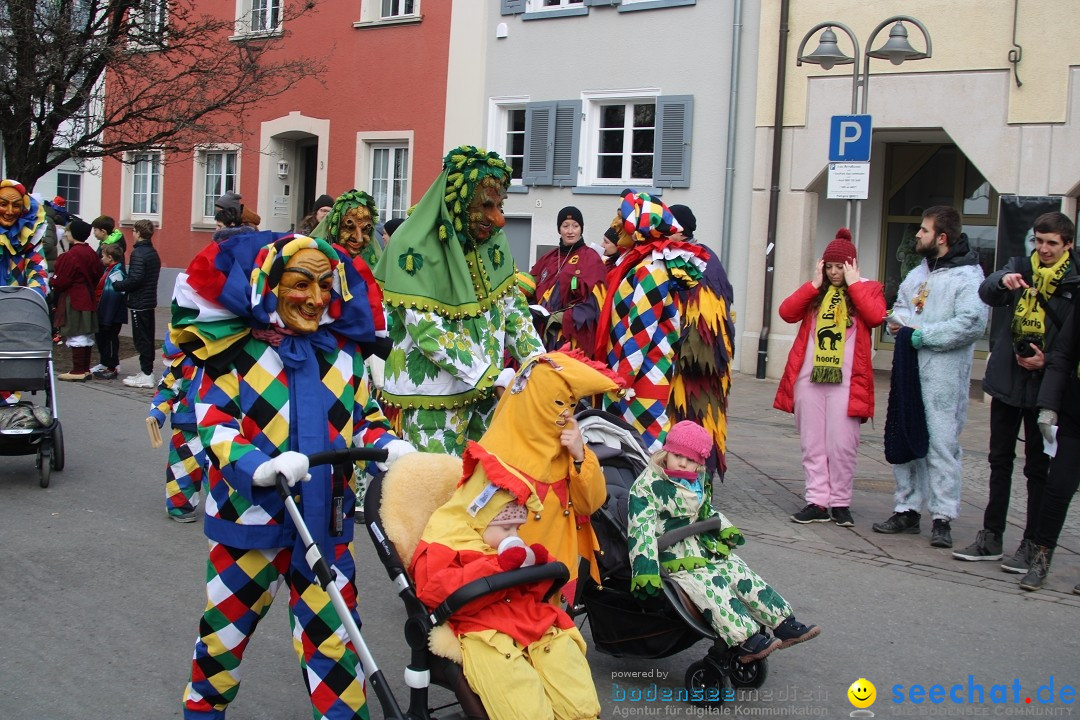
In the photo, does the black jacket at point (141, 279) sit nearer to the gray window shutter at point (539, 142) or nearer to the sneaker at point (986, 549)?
the gray window shutter at point (539, 142)

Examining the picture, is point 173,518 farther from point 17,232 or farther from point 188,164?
point 188,164

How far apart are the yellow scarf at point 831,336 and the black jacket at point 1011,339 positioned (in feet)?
3.24

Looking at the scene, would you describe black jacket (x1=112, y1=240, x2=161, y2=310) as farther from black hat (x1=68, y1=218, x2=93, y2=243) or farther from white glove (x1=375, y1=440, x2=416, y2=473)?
white glove (x1=375, y1=440, x2=416, y2=473)

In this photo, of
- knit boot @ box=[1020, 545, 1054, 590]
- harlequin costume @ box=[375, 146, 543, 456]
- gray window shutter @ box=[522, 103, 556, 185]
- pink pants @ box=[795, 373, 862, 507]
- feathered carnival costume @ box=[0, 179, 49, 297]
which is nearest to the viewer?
harlequin costume @ box=[375, 146, 543, 456]

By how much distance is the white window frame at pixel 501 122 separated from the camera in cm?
1961

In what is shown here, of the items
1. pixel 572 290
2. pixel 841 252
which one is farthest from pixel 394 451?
pixel 572 290

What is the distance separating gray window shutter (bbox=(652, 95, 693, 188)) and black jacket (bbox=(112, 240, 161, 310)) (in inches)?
301

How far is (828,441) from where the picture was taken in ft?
25.9

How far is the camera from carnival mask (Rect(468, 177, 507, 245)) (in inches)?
217

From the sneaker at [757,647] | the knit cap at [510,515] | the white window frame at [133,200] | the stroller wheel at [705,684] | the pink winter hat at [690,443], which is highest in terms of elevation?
the white window frame at [133,200]

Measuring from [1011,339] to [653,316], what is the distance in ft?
6.97

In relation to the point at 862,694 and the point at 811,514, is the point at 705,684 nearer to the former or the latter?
the point at 862,694

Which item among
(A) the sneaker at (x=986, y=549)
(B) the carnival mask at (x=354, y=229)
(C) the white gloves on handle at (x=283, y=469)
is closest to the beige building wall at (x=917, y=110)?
(A) the sneaker at (x=986, y=549)

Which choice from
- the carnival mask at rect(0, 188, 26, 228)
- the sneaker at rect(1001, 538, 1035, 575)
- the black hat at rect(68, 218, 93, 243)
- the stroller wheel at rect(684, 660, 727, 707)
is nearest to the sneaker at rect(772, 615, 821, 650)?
the stroller wheel at rect(684, 660, 727, 707)
